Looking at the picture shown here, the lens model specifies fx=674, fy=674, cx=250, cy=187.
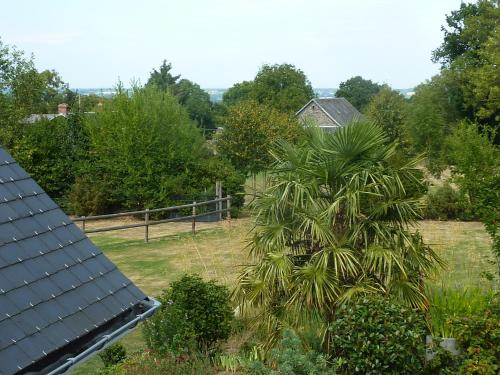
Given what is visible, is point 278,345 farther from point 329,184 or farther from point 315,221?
point 329,184

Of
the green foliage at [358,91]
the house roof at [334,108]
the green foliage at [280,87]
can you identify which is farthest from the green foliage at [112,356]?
the green foliage at [358,91]

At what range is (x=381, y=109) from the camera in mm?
43469

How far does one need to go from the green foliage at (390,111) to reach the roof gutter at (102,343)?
31555mm

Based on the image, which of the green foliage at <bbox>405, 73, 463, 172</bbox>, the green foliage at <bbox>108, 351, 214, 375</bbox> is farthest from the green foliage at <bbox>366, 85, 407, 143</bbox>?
the green foliage at <bbox>108, 351, 214, 375</bbox>

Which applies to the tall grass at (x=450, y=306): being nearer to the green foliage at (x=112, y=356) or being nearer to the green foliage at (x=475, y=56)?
the green foliage at (x=112, y=356)

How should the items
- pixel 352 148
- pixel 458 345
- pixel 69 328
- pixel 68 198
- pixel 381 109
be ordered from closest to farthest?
pixel 69 328 → pixel 458 345 → pixel 352 148 → pixel 68 198 → pixel 381 109

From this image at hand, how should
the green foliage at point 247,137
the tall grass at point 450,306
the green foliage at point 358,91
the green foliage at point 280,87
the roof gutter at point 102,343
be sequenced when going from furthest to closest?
the green foliage at point 358,91
the green foliage at point 280,87
the green foliage at point 247,137
the tall grass at point 450,306
the roof gutter at point 102,343

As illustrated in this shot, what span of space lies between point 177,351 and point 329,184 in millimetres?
3147

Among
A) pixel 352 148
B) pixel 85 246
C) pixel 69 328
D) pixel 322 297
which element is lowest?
pixel 322 297

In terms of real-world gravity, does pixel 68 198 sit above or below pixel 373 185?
below

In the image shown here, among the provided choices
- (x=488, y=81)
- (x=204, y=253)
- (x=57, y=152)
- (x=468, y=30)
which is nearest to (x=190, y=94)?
(x=468, y=30)

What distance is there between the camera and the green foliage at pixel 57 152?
27.2 metres

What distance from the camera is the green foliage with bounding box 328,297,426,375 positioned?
7668 mm

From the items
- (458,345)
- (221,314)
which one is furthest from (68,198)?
(458,345)
